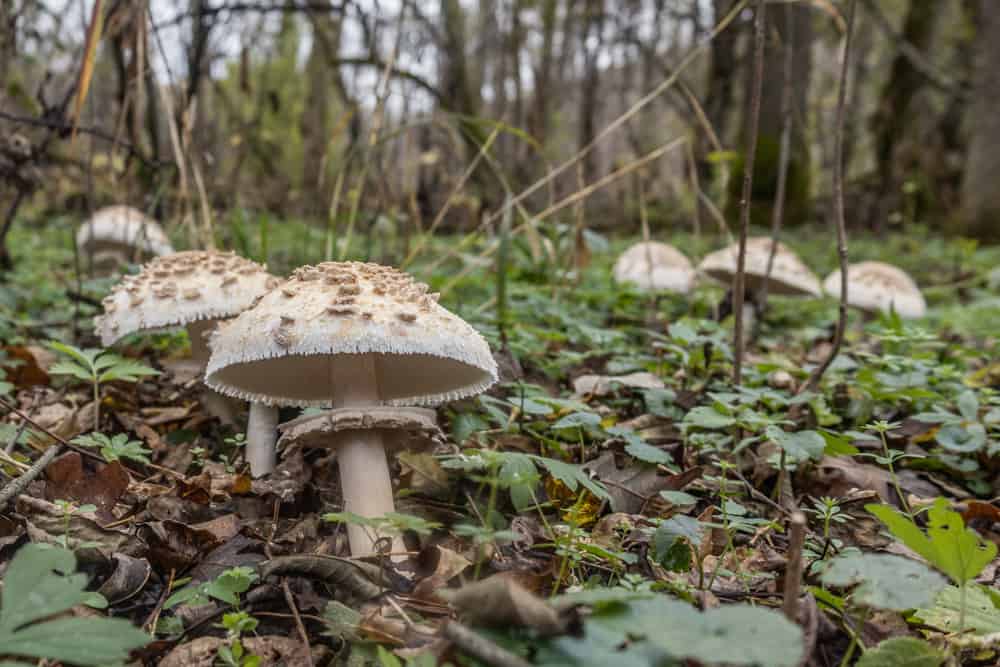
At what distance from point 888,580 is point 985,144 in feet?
34.2

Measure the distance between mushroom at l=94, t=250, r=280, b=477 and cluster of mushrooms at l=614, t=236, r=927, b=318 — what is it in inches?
109

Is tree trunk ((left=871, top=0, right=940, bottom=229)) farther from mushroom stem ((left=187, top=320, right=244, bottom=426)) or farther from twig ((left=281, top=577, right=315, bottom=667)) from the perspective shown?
twig ((left=281, top=577, right=315, bottom=667))

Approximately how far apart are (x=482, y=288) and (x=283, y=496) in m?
2.74

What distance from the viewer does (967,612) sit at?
1485mm

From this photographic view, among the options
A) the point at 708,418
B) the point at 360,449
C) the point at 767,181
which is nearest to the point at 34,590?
the point at 360,449

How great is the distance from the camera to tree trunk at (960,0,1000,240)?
31.3 ft

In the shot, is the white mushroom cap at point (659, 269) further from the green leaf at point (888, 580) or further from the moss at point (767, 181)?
the moss at point (767, 181)

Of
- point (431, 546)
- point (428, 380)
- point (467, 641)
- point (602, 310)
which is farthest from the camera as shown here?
point (602, 310)

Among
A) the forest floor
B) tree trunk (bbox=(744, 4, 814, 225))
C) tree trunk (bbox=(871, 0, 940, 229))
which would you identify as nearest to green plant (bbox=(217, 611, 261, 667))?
the forest floor

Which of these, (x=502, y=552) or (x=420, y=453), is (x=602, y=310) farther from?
(x=502, y=552)

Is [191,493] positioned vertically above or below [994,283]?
below

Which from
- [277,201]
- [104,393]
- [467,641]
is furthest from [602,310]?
[277,201]

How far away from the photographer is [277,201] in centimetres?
1166

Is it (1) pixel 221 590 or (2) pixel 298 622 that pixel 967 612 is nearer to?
(2) pixel 298 622
